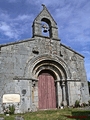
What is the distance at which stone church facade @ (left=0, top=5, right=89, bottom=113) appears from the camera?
30.5 feet

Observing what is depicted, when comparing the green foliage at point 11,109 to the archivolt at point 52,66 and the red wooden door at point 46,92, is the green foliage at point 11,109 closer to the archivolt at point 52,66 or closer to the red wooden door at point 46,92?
the red wooden door at point 46,92

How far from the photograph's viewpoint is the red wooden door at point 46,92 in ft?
34.1

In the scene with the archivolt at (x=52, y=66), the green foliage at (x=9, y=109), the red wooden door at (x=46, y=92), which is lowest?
the green foliage at (x=9, y=109)

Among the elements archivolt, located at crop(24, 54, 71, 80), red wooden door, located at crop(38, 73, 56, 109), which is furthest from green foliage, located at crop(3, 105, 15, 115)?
archivolt, located at crop(24, 54, 71, 80)

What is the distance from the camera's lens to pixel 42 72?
11016 mm

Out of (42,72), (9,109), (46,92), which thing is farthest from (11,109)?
(42,72)

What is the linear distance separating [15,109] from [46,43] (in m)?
4.99

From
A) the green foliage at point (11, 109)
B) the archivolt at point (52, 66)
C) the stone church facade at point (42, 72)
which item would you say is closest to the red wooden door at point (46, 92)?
the stone church facade at point (42, 72)

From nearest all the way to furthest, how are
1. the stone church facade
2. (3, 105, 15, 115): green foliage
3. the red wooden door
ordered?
(3, 105, 15, 115): green foliage
the stone church facade
the red wooden door

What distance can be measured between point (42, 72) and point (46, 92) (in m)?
1.44

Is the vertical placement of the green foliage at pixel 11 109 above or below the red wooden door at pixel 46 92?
below

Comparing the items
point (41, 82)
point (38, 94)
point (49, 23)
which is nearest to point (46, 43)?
point (49, 23)

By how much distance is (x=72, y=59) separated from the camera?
454 inches

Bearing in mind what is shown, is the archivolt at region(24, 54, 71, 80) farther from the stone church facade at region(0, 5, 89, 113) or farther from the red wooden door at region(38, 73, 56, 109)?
the red wooden door at region(38, 73, 56, 109)
